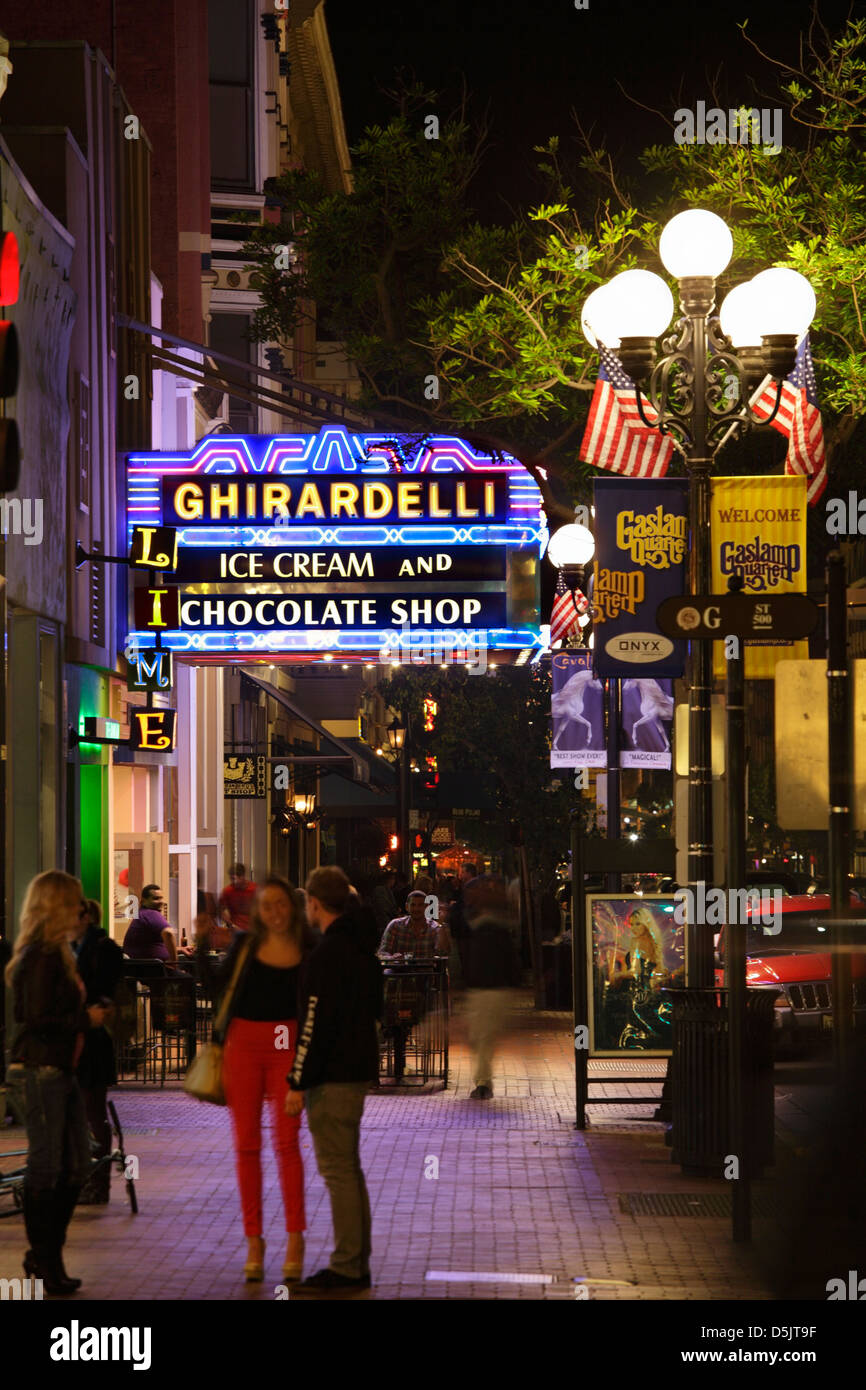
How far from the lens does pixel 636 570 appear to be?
13906 millimetres

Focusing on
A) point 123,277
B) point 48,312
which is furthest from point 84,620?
point 123,277

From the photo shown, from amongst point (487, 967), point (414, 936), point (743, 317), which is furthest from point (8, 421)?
point (414, 936)

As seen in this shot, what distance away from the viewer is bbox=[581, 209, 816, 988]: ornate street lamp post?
12.5 metres

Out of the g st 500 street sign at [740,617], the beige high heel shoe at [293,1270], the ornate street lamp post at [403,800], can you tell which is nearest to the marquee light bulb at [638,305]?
the g st 500 street sign at [740,617]

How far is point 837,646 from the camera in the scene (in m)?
11.9

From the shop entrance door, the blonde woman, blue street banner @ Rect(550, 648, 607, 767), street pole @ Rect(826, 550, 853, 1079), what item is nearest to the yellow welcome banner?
street pole @ Rect(826, 550, 853, 1079)

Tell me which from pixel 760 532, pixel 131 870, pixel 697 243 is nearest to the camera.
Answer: pixel 697 243

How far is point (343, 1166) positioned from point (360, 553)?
11.8 metres

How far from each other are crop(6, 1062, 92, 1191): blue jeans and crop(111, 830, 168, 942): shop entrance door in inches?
514

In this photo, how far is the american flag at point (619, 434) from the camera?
14930 mm

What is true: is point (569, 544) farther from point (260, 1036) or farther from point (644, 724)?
point (260, 1036)

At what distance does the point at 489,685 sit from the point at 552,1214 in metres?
30.0

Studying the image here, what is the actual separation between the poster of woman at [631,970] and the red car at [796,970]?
317 cm

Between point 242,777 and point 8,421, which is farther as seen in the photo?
point 242,777
